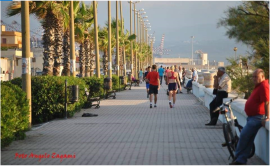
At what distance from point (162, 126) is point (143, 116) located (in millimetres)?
3706

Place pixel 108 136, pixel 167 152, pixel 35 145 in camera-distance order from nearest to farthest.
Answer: pixel 167 152, pixel 35 145, pixel 108 136

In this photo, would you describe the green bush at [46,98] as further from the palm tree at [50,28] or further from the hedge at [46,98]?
the palm tree at [50,28]

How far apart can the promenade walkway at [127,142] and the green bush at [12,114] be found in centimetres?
28

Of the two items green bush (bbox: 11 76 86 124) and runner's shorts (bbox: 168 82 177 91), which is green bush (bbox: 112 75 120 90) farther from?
green bush (bbox: 11 76 86 124)

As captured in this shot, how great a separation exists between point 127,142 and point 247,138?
4.07 m

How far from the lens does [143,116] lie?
20391mm

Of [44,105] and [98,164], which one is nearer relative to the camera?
[98,164]

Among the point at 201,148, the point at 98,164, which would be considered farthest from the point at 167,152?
the point at 98,164

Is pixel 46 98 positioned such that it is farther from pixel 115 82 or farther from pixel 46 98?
pixel 115 82

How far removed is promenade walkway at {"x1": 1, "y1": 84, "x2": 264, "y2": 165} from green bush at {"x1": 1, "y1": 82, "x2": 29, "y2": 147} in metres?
0.28

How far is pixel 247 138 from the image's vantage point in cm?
940

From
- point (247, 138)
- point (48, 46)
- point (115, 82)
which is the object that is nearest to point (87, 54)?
point (115, 82)

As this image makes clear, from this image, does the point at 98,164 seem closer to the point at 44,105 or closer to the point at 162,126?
the point at 162,126

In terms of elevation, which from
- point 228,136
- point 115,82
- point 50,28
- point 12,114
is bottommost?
point 228,136
